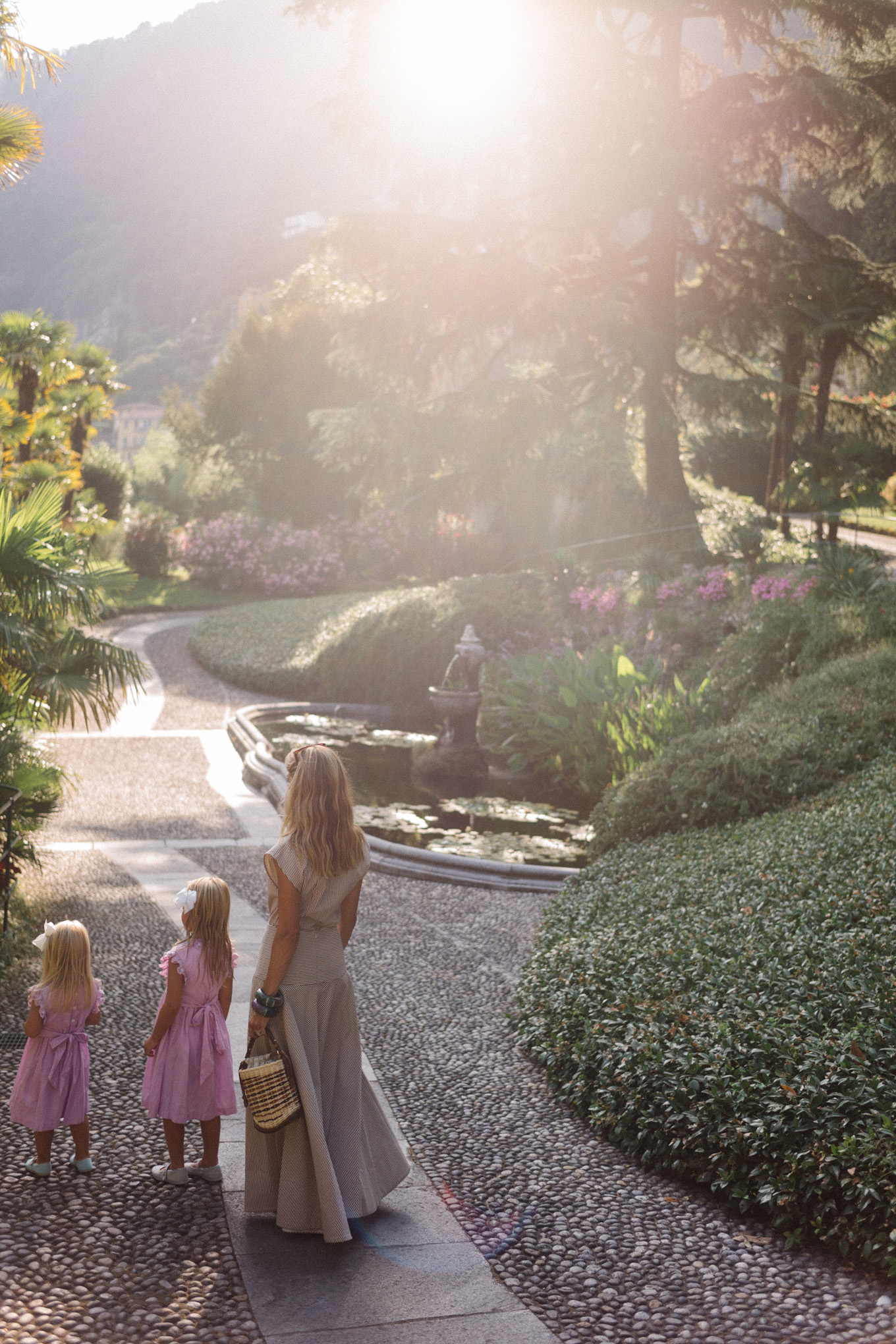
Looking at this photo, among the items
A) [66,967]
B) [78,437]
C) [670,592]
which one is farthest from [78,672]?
[78,437]

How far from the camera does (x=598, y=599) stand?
15922mm

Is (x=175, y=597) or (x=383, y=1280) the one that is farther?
(x=175, y=597)

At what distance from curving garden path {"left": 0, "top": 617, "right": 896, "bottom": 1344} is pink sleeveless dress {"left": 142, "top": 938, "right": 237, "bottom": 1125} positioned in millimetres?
269

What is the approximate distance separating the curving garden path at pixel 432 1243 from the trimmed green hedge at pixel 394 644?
35.9ft

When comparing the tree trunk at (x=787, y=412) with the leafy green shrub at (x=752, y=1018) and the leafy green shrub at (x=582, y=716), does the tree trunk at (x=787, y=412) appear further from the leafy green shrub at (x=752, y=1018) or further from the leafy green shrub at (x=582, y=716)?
the leafy green shrub at (x=752, y=1018)

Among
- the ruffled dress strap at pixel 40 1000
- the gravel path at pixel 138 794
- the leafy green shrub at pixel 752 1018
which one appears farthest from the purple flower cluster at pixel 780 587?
the ruffled dress strap at pixel 40 1000

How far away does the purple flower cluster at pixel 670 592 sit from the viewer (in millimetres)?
14891

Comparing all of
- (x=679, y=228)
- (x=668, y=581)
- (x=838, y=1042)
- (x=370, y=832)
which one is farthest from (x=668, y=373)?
(x=838, y=1042)

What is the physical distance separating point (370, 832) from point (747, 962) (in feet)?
18.2

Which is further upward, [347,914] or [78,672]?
[78,672]

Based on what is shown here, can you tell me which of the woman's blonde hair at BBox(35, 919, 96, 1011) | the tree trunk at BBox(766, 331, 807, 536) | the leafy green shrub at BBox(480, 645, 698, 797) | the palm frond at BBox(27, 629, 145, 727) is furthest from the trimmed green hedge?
the woman's blonde hair at BBox(35, 919, 96, 1011)

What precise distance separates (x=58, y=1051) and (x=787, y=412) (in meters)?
15.6

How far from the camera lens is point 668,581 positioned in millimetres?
15422

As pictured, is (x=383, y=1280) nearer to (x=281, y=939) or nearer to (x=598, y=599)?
(x=281, y=939)
